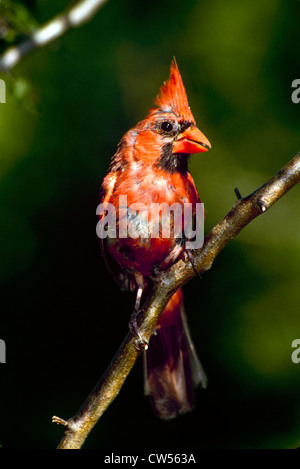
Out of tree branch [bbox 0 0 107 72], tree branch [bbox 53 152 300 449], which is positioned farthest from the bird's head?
tree branch [bbox 53 152 300 449]

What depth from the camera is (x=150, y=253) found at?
2459mm

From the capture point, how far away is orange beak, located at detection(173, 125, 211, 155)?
2.33 metres

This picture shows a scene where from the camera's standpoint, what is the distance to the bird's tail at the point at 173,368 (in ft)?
9.25

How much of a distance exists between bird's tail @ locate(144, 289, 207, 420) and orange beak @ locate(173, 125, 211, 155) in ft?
2.60

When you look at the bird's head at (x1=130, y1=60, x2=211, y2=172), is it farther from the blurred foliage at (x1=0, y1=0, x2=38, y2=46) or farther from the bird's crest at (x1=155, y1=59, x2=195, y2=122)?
the blurred foliage at (x1=0, y1=0, x2=38, y2=46)

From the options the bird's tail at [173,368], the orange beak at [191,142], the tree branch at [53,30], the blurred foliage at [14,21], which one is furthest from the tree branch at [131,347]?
the blurred foliage at [14,21]

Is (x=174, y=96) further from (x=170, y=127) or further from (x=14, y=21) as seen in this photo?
(x=14, y=21)

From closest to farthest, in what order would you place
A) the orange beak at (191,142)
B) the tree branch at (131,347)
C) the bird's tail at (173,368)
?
the tree branch at (131,347)
the orange beak at (191,142)
the bird's tail at (173,368)

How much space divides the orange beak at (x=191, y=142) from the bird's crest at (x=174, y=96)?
0.10 meters

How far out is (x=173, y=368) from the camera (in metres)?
2.84

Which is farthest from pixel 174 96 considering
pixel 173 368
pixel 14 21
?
pixel 173 368

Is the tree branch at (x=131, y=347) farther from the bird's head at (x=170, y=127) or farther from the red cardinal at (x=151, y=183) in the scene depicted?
the bird's head at (x=170, y=127)
